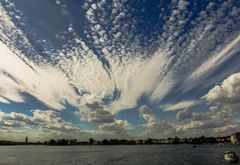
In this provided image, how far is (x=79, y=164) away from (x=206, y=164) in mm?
56806

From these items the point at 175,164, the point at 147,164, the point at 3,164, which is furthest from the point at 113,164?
the point at 3,164

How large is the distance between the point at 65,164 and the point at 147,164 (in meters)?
37.6

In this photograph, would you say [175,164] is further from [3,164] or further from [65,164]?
[3,164]

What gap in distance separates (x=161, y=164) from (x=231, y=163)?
31.9 m

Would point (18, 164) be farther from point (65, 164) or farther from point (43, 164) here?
point (65, 164)

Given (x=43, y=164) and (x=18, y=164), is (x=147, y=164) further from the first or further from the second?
(x=18, y=164)

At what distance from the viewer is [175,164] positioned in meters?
114

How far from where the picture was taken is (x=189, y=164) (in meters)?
113

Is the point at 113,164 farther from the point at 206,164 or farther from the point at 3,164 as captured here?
the point at 3,164

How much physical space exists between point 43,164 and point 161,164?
5393 centimetres

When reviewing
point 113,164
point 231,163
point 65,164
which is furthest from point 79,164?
point 231,163

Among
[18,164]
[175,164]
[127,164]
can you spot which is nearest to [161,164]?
[175,164]

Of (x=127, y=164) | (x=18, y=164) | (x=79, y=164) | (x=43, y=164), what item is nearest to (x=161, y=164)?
(x=127, y=164)

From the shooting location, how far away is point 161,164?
11438 cm
